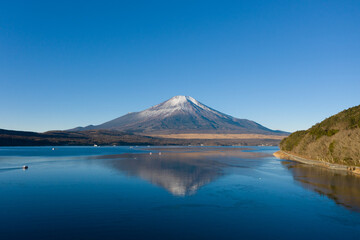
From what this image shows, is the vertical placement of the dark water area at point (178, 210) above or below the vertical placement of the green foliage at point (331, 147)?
below

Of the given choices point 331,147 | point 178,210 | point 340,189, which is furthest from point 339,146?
point 178,210

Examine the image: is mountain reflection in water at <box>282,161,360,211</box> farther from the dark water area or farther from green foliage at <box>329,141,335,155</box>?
green foliage at <box>329,141,335,155</box>

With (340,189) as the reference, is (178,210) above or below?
below


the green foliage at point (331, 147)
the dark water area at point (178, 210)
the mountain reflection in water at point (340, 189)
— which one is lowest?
the dark water area at point (178, 210)

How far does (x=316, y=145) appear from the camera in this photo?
178ft

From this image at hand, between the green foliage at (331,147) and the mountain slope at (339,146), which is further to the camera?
the green foliage at (331,147)

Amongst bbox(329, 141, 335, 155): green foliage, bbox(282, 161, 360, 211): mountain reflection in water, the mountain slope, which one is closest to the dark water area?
bbox(282, 161, 360, 211): mountain reflection in water

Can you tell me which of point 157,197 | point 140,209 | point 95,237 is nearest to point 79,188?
point 157,197

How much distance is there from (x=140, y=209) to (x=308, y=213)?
11.1 meters

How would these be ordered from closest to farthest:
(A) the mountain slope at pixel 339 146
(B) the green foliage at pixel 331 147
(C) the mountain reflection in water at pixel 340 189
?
(C) the mountain reflection in water at pixel 340 189 < (A) the mountain slope at pixel 339 146 < (B) the green foliage at pixel 331 147

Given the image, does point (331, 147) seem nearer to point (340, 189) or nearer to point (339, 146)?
point (339, 146)

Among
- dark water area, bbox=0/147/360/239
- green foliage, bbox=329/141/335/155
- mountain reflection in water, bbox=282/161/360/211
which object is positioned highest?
green foliage, bbox=329/141/335/155

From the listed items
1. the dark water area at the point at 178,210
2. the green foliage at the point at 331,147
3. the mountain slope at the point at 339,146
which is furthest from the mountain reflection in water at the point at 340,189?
the green foliage at the point at 331,147

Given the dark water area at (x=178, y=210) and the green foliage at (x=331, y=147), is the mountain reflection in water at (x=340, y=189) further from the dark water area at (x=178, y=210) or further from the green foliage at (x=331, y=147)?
the green foliage at (x=331, y=147)
